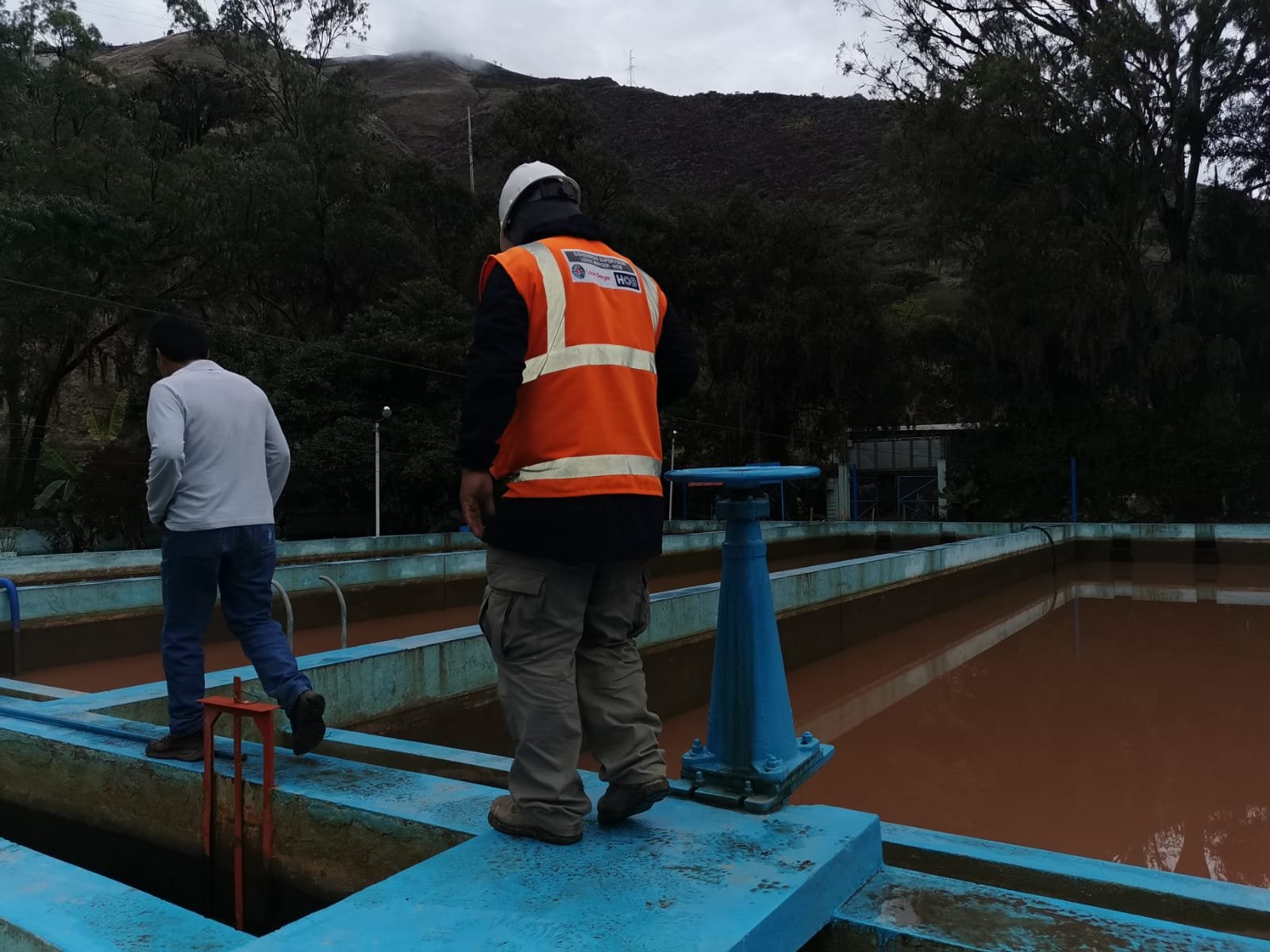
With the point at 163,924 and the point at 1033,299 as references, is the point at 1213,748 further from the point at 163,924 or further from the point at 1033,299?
the point at 1033,299

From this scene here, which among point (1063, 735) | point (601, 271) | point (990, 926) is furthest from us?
point (1063, 735)

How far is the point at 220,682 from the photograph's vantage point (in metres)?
3.28

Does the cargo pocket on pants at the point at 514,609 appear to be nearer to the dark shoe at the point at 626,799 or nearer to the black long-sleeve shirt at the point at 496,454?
the black long-sleeve shirt at the point at 496,454

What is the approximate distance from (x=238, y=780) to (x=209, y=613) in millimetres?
569

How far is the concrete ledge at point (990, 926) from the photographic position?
4.94 ft

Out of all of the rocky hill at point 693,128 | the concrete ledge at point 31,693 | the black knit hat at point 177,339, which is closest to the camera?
the black knit hat at point 177,339

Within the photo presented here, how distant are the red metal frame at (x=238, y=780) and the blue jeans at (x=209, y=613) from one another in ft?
0.71

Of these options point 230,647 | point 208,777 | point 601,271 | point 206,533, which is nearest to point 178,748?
point 208,777

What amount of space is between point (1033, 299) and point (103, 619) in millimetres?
20217

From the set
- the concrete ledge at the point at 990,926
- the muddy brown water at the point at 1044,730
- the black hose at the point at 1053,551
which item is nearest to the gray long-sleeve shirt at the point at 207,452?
the muddy brown water at the point at 1044,730

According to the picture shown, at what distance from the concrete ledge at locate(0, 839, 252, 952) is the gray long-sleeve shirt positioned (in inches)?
41.2

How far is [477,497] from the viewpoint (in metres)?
1.90

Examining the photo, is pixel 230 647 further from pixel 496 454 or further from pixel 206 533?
pixel 496 454

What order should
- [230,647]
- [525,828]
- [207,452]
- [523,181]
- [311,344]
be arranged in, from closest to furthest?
[525,828]
[523,181]
[207,452]
[230,647]
[311,344]
